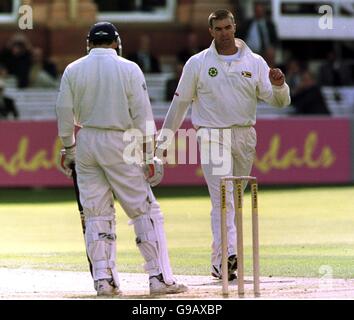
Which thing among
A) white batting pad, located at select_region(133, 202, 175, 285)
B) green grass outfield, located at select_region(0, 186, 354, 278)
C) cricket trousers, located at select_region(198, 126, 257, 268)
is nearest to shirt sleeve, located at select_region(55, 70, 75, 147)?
white batting pad, located at select_region(133, 202, 175, 285)

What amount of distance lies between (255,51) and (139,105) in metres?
15.7

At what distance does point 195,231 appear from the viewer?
16.5 meters

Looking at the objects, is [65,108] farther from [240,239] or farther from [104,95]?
[240,239]

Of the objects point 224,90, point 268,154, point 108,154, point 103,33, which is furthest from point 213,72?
point 268,154

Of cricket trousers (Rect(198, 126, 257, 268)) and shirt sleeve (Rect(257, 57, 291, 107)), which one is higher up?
shirt sleeve (Rect(257, 57, 291, 107))

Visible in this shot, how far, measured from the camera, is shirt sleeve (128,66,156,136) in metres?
10.6

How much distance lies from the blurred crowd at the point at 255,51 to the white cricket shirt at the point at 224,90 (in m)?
12.9

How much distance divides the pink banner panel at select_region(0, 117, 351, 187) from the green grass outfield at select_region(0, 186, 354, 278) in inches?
11.1

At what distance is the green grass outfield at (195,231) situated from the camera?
13.0m

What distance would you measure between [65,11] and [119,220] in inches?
454

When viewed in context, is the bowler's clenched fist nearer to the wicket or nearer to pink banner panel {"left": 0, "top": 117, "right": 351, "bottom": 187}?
the wicket

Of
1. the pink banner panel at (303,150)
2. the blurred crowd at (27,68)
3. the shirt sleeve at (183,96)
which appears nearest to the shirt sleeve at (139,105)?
the shirt sleeve at (183,96)

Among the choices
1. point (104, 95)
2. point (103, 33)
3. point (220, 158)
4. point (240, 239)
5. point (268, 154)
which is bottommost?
point (268, 154)

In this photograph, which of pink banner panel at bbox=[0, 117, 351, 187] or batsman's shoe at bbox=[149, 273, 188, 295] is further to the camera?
pink banner panel at bbox=[0, 117, 351, 187]
